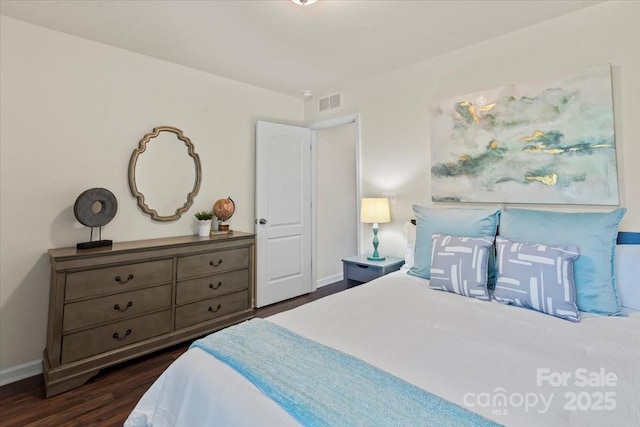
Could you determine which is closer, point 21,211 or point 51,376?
point 51,376

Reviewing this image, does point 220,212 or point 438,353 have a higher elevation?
point 220,212

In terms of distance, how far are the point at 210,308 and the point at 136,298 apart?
63 centimetres

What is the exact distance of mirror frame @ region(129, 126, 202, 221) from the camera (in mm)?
2676

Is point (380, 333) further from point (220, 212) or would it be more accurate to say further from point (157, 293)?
point (220, 212)

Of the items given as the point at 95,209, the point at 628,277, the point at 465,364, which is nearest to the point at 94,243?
the point at 95,209

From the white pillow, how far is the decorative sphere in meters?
2.95

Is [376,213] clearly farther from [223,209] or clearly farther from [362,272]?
[223,209]

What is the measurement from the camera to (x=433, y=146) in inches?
108

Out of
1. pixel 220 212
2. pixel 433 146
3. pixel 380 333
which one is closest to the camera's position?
pixel 380 333

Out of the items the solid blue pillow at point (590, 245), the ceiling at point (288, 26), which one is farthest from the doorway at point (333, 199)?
the solid blue pillow at point (590, 245)

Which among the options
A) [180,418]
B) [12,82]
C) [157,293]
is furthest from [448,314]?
[12,82]

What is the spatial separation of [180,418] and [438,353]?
3.18 feet

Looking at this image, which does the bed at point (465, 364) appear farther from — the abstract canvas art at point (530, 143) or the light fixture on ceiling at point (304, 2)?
the light fixture on ceiling at point (304, 2)

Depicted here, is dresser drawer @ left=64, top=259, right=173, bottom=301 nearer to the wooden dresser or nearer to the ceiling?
the wooden dresser
